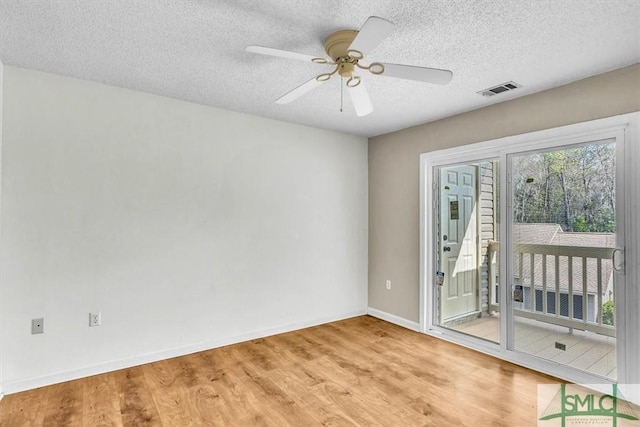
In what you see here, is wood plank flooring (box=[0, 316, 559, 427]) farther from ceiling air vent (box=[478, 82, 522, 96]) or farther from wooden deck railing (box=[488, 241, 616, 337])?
ceiling air vent (box=[478, 82, 522, 96])

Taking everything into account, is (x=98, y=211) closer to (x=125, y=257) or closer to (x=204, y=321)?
(x=125, y=257)

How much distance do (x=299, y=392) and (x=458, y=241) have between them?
2294 mm

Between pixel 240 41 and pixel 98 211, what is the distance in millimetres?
1834

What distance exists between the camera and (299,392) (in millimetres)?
2553

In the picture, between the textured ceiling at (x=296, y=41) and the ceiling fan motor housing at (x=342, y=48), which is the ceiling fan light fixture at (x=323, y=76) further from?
the textured ceiling at (x=296, y=41)

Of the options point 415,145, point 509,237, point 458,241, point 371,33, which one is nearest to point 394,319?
point 458,241

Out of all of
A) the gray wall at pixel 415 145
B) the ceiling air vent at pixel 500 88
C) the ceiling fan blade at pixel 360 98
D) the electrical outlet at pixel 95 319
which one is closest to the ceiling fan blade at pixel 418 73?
the ceiling fan blade at pixel 360 98

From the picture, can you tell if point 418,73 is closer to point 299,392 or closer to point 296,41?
point 296,41

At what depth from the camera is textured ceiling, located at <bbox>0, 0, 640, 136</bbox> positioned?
179 centimetres

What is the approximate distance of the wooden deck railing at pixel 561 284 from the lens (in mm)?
2617

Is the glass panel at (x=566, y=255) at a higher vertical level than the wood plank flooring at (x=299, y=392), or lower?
higher

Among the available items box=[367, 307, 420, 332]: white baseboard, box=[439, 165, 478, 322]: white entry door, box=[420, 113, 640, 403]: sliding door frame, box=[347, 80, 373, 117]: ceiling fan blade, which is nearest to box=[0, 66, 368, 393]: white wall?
box=[367, 307, 420, 332]: white baseboard

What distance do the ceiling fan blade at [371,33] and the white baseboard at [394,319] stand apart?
3.20 metres

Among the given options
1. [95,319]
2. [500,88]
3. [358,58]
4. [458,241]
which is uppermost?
[500,88]
